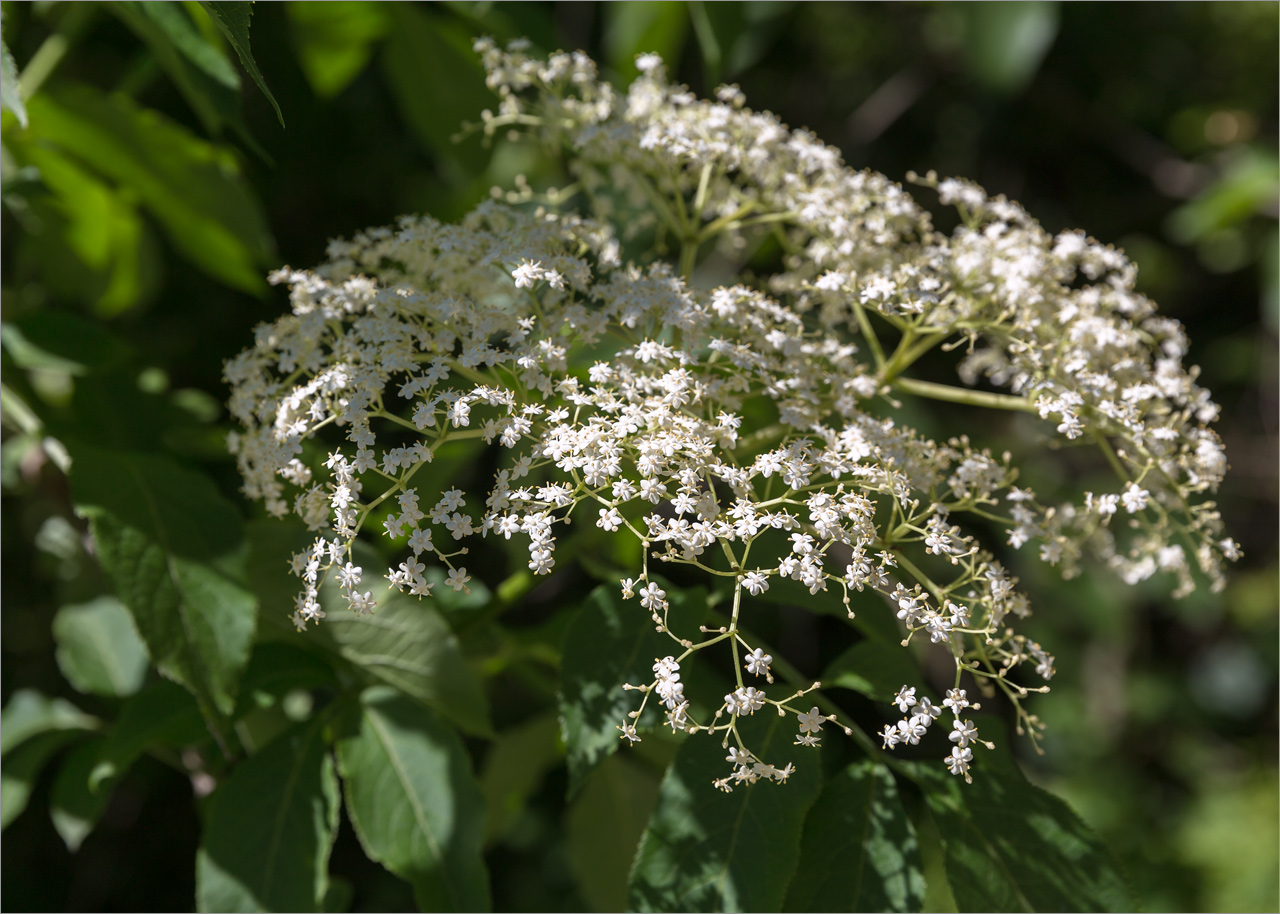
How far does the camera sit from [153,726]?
1.47 m

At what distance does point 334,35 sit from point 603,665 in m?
1.71

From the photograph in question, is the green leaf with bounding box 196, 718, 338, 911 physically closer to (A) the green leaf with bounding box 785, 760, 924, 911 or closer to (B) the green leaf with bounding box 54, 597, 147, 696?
(B) the green leaf with bounding box 54, 597, 147, 696

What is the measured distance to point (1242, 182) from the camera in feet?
11.1

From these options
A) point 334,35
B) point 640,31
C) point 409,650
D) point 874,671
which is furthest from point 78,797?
point 640,31

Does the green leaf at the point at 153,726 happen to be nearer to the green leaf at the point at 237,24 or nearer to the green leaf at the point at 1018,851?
the green leaf at the point at 237,24

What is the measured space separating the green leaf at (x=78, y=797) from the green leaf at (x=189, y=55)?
119cm

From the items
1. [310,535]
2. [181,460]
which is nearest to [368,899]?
[181,460]

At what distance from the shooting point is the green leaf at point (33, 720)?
1.85 meters

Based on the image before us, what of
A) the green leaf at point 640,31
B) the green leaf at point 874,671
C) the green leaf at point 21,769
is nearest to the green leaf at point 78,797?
the green leaf at point 21,769

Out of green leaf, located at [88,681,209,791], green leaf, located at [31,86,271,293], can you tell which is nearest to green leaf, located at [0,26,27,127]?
green leaf, located at [31,86,271,293]

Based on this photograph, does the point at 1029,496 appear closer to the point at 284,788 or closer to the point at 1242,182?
the point at 284,788

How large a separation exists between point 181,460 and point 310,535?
601 mm

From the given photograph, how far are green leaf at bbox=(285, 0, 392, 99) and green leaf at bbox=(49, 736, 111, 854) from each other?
61.3 inches

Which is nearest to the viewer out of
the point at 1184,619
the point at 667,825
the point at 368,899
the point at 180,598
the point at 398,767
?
the point at 667,825
